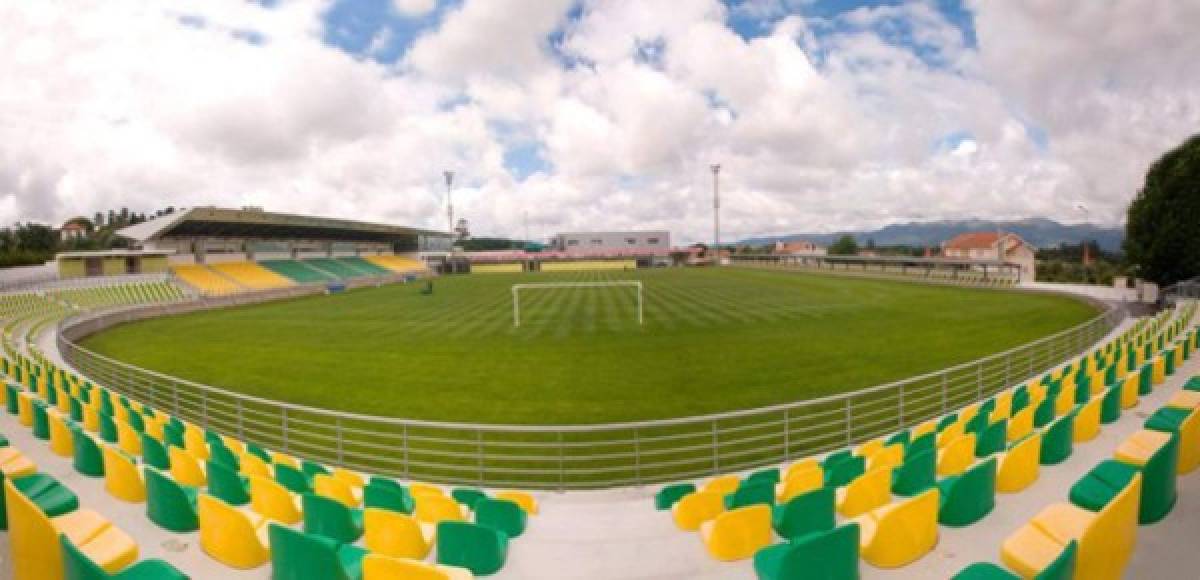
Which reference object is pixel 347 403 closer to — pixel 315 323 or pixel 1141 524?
pixel 1141 524

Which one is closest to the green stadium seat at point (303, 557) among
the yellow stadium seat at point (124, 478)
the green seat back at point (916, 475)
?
the yellow stadium seat at point (124, 478)

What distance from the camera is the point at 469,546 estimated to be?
408cm

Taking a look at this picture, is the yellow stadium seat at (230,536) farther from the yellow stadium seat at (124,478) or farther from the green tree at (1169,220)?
the green tree at (1169,220)

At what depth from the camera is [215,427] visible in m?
12.3

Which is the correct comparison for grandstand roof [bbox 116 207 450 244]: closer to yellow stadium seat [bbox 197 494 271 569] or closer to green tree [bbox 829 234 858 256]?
yellow stadium seat [bbox 197 494 271 569]

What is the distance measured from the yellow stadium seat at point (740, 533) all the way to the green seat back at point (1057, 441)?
3.29 metres

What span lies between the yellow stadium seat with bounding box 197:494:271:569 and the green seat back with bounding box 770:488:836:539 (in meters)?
3.94

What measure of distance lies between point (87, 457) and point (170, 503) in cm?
286

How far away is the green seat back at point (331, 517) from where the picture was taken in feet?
15.0

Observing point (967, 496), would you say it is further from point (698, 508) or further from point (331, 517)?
point (331, 517)

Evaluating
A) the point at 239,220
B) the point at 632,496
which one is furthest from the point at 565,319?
the point at 239,220

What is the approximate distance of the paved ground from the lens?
3.92 metres

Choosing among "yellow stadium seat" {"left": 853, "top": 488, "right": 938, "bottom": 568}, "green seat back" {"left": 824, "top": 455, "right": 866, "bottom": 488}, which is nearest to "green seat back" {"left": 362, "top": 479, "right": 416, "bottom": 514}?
"yellow stadium seat" {"left": 853, "top": 488, "right": 938, "bottom": 568}

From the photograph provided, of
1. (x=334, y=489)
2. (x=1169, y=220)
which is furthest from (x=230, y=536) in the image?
(x=1169, y=220)
